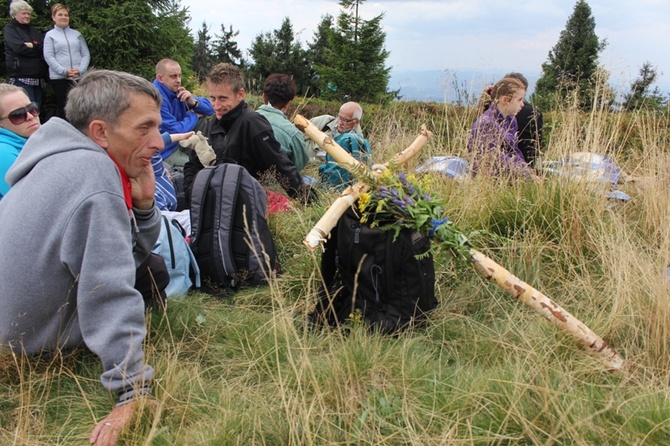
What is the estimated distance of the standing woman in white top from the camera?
6793mm

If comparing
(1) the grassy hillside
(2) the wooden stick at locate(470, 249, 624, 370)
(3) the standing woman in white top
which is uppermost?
(3) the standing woman in white top

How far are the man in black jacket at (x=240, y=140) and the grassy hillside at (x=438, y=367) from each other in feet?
3.31

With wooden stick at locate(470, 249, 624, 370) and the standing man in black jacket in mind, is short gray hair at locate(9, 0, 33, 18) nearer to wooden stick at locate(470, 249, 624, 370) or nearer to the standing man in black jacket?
the standing man in black jacket

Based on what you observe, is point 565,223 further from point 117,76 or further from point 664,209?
point 117,76

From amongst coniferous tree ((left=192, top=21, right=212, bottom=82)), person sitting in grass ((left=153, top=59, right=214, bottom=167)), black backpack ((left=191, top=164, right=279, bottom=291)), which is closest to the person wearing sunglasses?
black backpack ((left=191, top=164, right=279, bottom=291))

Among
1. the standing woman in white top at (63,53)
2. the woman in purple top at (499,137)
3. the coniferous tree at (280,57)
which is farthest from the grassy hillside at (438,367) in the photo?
the coniferous tree at (280,57)

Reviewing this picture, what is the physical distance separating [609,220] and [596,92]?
976mm

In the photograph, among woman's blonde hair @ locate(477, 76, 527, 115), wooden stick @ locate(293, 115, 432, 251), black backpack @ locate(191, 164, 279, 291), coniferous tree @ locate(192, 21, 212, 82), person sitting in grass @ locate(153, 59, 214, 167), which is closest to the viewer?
wooden stick @ locate(293, 115, 432, 251)

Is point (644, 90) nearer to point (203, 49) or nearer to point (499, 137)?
point (499, 137)

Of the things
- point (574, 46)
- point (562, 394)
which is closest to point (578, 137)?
point (562, 394)

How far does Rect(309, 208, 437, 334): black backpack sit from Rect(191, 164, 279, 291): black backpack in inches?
29.5

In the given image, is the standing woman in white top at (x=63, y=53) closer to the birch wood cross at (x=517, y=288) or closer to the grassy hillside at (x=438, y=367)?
the grassy hillside at (x=438, y=367)

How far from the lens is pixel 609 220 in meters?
3.48

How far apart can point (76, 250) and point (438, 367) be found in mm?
1533
